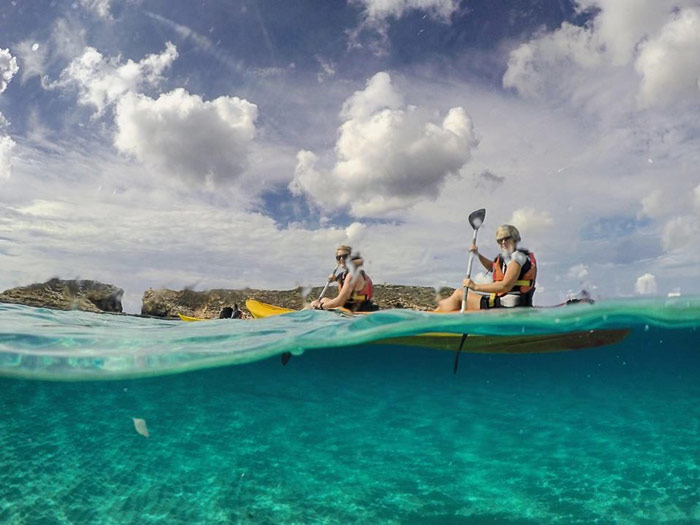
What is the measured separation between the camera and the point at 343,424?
9.16 meters

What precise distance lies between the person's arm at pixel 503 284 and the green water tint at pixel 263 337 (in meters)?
0.38

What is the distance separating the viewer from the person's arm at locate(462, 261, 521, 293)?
705 centimetres

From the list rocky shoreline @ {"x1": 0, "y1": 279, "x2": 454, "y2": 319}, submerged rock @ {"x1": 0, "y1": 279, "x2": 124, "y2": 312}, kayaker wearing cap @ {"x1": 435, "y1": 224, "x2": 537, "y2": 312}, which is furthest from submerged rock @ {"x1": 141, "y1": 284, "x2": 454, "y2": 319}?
kayaker wearing cap @ {"x1": 435, "y1": 224, "x2": 537, "y2": 312}

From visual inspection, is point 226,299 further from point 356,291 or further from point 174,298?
point 356,291

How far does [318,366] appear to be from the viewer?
996 cm

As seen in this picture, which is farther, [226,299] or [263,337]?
[226,299]

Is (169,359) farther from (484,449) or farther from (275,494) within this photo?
(484,449)

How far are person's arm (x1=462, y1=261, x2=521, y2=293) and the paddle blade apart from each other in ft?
5.30

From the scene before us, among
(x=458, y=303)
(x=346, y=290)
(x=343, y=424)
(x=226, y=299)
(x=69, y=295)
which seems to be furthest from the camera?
(x=226, y=299)

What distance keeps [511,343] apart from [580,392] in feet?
13.2

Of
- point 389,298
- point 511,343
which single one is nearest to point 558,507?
point 511,343

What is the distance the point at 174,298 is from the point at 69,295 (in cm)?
411

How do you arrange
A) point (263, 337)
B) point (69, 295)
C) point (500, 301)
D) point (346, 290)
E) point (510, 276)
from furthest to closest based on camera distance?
point (69, 295) < point (346, 290) < point (263, 337) < point (500, 301) < point (510, 276)

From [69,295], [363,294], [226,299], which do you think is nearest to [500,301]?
[363,294]
